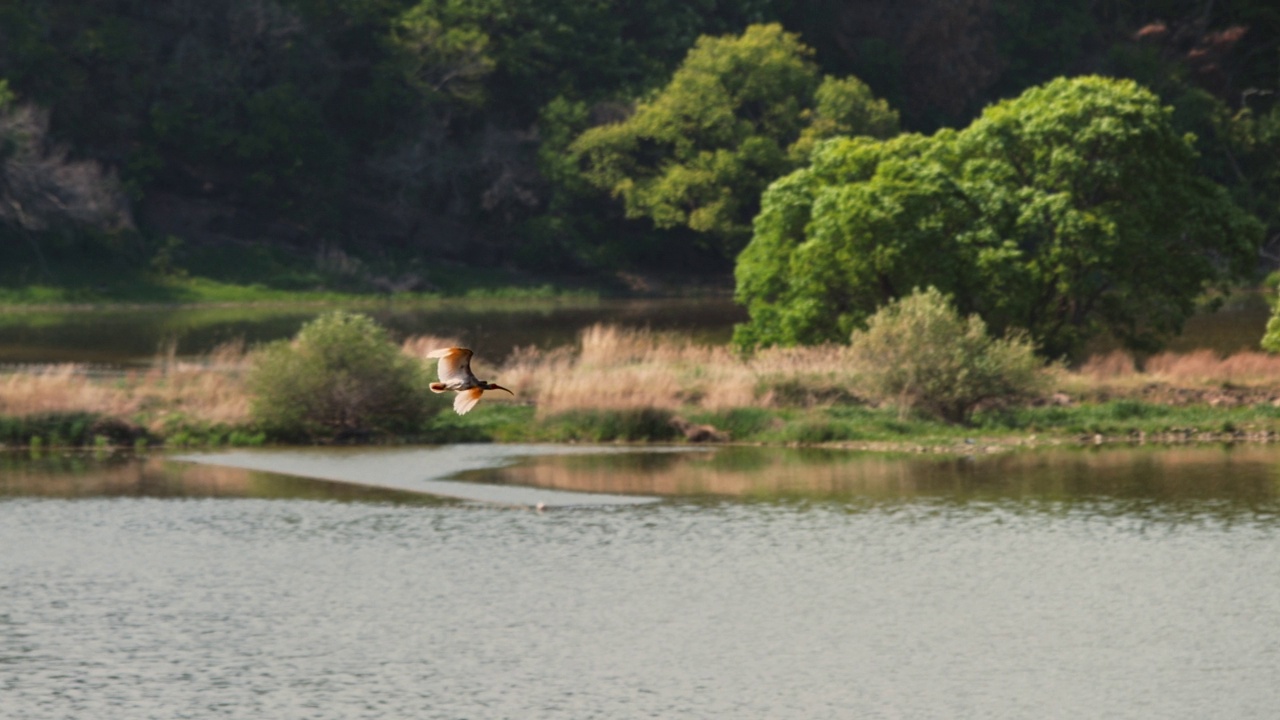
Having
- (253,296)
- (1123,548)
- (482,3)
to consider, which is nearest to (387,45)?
(482,3)

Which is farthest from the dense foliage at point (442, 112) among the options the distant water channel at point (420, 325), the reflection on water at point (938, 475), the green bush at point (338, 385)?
the reflection on water at point (938, 475)

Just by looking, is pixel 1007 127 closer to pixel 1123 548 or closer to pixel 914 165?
pixel 914 165

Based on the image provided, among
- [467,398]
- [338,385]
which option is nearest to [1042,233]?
[338,385]

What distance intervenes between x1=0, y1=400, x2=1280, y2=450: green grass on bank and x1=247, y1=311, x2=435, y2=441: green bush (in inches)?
21.0

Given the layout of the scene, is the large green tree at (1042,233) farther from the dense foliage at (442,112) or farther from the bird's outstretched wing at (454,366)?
the bird's outstretched wing at (454,366)

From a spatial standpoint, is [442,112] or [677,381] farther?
[442,112]

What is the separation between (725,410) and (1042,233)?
13355mm

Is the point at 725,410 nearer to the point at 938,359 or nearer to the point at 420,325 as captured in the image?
the point at 938,359

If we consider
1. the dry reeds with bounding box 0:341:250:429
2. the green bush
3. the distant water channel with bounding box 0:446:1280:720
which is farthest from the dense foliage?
the distant water channel with bounding box 0:446:1280:720

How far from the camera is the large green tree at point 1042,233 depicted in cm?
6116

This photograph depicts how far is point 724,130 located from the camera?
109625 mm

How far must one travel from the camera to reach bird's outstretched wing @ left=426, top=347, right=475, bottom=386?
45.3ft

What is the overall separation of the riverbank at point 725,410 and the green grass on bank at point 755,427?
38 millimetres

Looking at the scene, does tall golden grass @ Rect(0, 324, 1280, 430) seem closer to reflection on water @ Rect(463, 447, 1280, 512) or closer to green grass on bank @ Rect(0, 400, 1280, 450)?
green grass on bank @ Rect(0, 400, 1280, 450)
